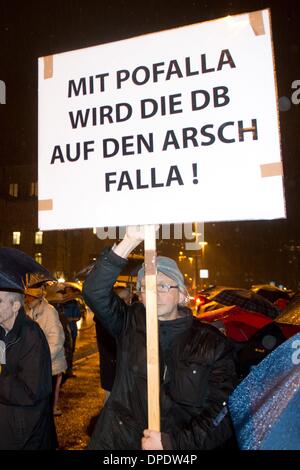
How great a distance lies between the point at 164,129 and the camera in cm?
231

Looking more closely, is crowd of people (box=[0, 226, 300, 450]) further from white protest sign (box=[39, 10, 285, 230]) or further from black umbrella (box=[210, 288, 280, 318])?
black umbrella (box=[210, 288, 280, 318])

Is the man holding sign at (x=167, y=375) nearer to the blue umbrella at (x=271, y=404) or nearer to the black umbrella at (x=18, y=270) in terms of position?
the black umbrella at (x=18, y=270)

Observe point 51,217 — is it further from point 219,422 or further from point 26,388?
point 219,422

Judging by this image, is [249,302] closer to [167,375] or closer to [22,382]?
[167,375]

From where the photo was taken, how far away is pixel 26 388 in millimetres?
2693

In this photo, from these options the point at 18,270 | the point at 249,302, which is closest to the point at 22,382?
the point at 18,270

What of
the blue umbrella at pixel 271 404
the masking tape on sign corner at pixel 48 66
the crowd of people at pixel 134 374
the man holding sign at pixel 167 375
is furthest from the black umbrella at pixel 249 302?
the blue umbrella at pixel 271 404

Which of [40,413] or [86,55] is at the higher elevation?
[86,55]

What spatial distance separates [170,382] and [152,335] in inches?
15.1

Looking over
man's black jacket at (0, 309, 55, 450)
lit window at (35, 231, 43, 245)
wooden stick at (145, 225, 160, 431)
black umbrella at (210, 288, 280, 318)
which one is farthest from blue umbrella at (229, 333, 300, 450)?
lit window at (35, 231, 43, 245)

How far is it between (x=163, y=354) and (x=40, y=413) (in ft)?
3.17

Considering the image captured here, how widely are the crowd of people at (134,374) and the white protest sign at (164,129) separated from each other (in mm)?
326
